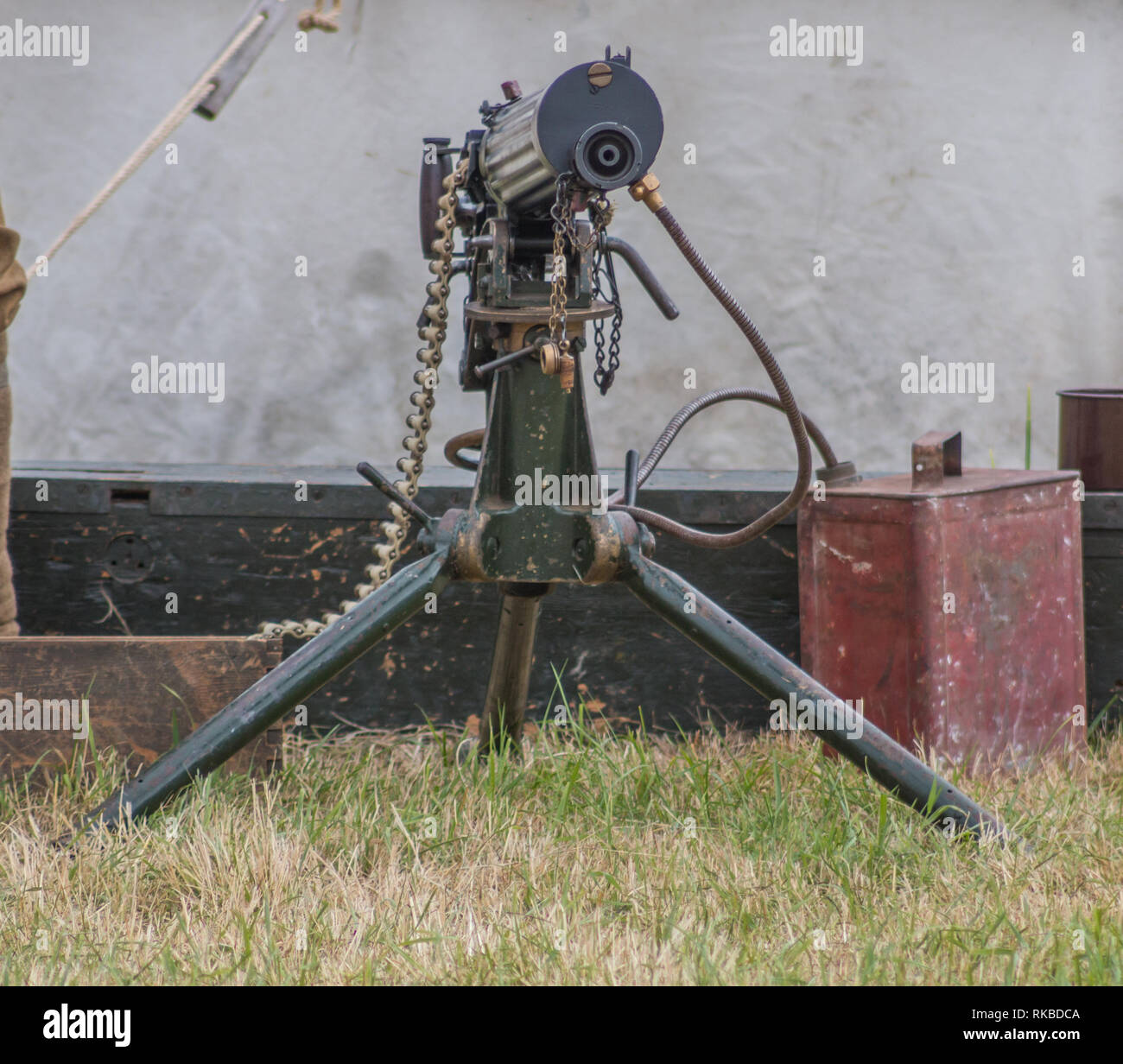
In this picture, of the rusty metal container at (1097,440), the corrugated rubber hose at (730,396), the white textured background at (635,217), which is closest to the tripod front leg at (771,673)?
the corrugated rubber hose at (730,396)

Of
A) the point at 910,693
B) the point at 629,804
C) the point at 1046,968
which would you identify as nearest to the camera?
the point at 1046,968

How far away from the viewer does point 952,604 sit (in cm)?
235

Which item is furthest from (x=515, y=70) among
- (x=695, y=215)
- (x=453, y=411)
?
(x=453, y=411)

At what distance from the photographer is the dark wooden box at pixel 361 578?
8.48 ft

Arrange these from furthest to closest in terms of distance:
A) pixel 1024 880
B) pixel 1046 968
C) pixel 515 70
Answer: pixel 515 70 < pixel 1024 880 < pixel 1046 968

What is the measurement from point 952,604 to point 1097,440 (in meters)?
0.58

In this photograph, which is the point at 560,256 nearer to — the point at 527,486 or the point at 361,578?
the point at 527,486

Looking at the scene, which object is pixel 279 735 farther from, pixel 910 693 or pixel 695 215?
pixel 695 215

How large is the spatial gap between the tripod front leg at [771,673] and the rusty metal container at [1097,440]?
1.05 meters

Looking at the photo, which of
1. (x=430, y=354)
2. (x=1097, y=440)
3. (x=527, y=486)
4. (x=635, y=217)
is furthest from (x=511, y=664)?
(x=635, y=217)

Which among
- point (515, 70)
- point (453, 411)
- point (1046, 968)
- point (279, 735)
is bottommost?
point (1046, 968)

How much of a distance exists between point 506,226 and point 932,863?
108 cm

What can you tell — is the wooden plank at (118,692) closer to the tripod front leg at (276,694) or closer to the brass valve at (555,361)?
the tripod front leg at (276,694)

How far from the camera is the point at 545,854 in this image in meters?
1.95
